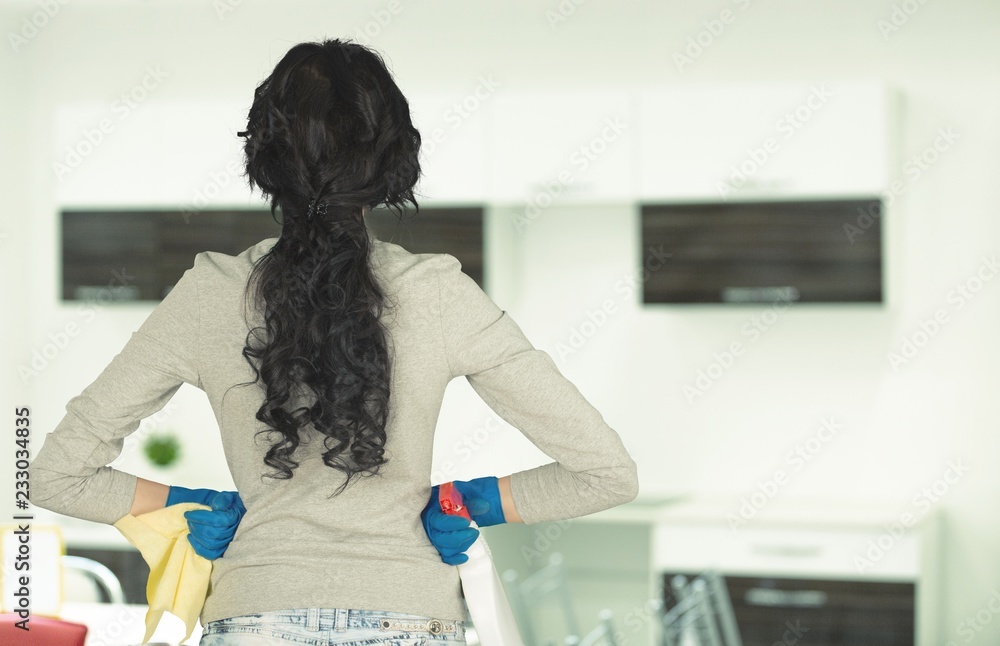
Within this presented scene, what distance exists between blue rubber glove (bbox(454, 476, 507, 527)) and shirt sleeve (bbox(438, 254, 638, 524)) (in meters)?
0.14

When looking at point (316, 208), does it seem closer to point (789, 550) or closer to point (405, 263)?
point (405, 263)

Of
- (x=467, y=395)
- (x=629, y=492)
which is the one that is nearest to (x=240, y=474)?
(x=629, y=492)

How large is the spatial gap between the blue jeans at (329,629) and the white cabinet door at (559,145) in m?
2.83

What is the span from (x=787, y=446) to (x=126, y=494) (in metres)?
3.18

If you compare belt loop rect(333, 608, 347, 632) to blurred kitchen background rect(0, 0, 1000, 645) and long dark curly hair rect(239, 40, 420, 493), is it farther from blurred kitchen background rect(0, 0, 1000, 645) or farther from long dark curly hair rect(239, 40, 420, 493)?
blurred kitchen background rect(0, 0, 1000, 645)

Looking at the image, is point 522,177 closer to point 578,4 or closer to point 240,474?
point 578,4

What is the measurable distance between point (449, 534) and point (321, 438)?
0.66 feet

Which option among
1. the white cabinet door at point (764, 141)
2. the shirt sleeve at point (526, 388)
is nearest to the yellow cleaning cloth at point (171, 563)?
the shirt sleeve at point (526, 388)

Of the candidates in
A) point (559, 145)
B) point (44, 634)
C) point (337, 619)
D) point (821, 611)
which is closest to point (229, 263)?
point (337, 619)

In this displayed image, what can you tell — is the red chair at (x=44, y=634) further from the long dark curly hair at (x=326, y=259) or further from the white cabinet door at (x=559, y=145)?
the white cabinet door at (x=559, y=145)

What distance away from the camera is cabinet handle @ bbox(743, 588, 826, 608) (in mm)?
3584

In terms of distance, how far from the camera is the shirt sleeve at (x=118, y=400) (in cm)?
127

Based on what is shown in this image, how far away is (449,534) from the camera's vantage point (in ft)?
4.30

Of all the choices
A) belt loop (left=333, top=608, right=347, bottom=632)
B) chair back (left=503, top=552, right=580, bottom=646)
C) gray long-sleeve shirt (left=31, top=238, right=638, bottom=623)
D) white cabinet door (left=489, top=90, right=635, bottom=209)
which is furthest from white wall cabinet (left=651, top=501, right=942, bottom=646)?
belt loop (left=333, top=608, right=347, bottom=632)
